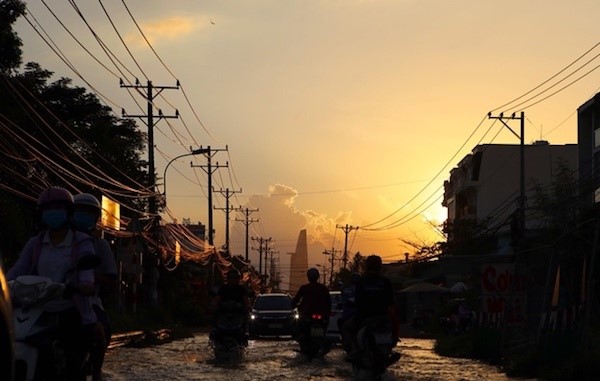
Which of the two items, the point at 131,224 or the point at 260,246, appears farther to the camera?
the point at 260,246

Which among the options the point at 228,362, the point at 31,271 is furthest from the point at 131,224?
the point at 31,271

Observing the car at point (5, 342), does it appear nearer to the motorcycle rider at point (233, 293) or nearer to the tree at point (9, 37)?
the motorcycle rider at point (233, 293)

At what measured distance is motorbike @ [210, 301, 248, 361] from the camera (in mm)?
22172

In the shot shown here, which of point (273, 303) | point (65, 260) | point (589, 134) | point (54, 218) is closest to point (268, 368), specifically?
point (65, 260)

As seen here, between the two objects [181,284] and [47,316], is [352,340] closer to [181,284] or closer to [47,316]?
[47,316]

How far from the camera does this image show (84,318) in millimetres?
7801

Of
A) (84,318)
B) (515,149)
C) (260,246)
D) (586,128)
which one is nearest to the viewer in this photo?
(84,318)

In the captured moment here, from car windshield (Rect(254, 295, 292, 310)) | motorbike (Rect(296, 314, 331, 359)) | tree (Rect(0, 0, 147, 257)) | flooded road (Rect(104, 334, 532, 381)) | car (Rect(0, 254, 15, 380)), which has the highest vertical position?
tree (Rect(0, 0, 147, 257))

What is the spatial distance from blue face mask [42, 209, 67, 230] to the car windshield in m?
28.5

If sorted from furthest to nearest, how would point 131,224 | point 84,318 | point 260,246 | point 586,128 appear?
point 260,246
point 586,128
point 131,224
point 84,318

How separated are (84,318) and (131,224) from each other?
134 feet

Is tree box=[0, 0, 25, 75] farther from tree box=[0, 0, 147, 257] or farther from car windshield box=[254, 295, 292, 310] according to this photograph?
car windshield box=[254, 295, 292, 310]

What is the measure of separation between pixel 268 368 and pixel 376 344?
13.1 ft

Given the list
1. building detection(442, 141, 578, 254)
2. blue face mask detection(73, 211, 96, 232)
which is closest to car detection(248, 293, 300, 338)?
blue face mask detection(73, 211, 96, 232)
